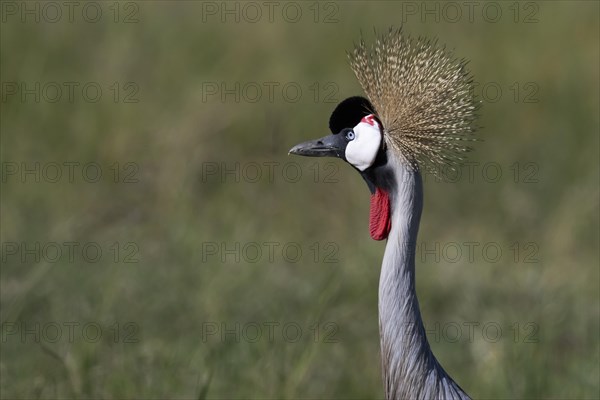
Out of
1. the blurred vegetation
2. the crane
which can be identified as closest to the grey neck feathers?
the crane

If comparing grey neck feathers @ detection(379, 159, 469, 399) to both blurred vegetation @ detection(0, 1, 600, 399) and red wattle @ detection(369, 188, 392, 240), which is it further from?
blurred vegetation @ detection(0, 1, 600, 399)

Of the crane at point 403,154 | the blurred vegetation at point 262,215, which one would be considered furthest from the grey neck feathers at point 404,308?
the blurred vegetation at point 262,215

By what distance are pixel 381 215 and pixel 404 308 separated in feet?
0.61

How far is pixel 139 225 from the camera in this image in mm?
4617

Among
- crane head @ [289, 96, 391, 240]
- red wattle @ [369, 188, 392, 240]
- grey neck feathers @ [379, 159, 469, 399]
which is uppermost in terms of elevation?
crane head @ [289, 96, 391, 240]

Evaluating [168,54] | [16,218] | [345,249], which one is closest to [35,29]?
[168,54]

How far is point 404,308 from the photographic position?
2209 millimetres

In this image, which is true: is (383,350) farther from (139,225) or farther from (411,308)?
(139,225)

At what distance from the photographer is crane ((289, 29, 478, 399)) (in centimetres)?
221

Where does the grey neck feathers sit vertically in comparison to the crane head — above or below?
below

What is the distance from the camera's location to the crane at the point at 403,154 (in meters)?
2.21

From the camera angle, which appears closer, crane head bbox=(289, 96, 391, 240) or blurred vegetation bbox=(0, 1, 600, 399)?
crane head bbox=(289, 96, 391, 240)

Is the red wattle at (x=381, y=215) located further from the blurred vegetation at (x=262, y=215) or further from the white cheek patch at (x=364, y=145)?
the blurred vegetation at (x=262, y=215)

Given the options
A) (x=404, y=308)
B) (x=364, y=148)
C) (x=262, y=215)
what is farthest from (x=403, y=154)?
(x=262, y=215)
